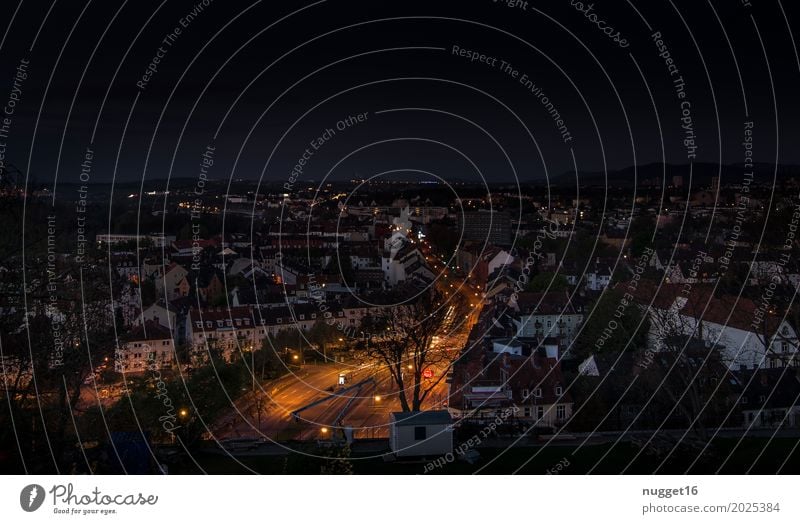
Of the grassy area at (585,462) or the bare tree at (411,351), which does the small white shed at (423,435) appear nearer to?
the grassy area at (585,462)

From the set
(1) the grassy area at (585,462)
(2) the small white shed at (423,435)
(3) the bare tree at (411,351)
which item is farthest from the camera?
(3) the bare tree at (411,351)

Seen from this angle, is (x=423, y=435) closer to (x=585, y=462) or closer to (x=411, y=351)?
(x=585, y=462)

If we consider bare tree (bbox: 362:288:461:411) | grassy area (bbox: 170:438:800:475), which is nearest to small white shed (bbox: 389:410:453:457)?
grassy area (bbox: 170:438:800:475)

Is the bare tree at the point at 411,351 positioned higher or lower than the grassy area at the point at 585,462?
higher

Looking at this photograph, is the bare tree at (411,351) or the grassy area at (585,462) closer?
the grassy area at (585,462)

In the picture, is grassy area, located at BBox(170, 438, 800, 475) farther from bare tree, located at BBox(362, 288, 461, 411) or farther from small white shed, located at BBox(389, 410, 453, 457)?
bare tree, located at BBox(362, 288, 461, 411)

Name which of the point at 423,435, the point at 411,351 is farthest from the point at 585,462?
the point at 411,351

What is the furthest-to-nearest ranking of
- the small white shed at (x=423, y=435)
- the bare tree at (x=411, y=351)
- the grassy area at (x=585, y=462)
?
the bare tree at (x=411, y=351), the small white shed at (x=423, y=435), the grassy area at (x=585, y=462)

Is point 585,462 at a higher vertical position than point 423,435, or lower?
lower

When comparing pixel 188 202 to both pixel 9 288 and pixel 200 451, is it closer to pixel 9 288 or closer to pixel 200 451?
pixel 200 451

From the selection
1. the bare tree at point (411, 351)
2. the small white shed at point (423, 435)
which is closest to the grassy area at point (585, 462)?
the small white shed at point (423, 435)

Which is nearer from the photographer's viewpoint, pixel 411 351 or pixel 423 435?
pixel 423 435

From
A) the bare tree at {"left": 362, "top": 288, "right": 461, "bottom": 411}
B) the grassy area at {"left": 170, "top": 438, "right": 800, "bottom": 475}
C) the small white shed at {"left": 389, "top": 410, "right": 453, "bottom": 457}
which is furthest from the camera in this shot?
the bare tree at {"left": 362, "top": 288, "right": 461, "bottom": 411}
